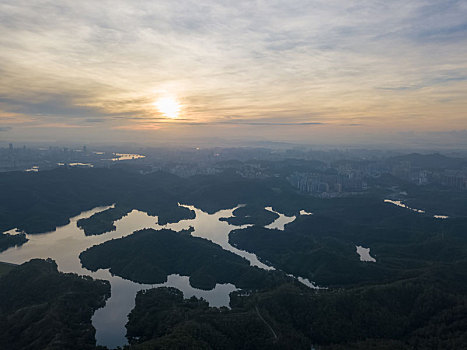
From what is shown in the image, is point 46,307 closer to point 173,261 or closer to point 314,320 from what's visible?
point 173,261

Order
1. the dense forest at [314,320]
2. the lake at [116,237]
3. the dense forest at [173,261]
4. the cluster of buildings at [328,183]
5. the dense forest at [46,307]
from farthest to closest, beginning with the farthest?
the cluster of buildings at [328,183] < the dense forest at [173,261] < the lake at [116,237] < the dense forest at [46,307] < the dense forest at [314,320]

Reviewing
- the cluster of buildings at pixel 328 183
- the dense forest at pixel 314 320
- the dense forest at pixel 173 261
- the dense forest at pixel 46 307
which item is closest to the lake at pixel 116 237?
the dense forest at pixel 173 261

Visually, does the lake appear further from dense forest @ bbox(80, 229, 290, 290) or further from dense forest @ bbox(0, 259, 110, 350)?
dense forest @ bbox(0, 259, 110, 350)

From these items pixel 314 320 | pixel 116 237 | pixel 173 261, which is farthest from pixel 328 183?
pixel 314 320

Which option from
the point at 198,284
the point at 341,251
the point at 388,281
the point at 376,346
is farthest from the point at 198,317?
the point at 341,251

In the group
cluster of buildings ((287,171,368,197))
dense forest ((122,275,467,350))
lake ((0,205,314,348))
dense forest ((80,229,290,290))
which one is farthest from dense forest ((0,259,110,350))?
cluster of buildings ((287,171,368,197))

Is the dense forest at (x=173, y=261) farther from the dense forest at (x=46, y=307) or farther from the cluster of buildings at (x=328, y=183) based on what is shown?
the cluster of buildings at (x=328, y=183)

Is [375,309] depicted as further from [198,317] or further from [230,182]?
[230,182]

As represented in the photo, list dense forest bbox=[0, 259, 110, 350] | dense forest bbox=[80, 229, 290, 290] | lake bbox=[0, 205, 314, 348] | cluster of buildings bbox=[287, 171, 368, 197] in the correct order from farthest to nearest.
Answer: cluster of buildings bbox=[287, 171, 368, 197] < dense forest bbox=[80, 229, 290, 290] < lake bbox=[0, 205, 314, 348] < dense forest bbox=[0, 259, 110, 350]
